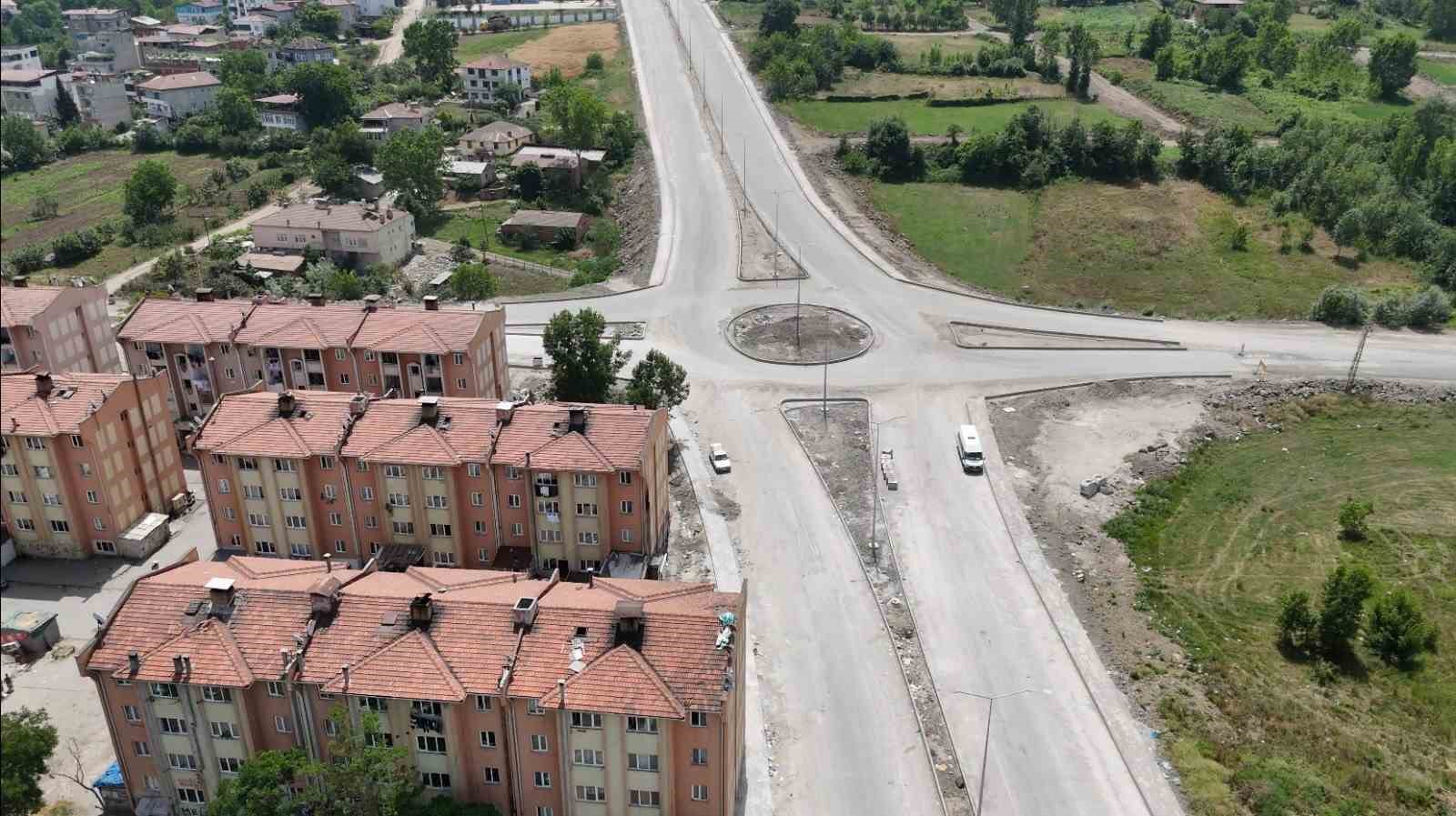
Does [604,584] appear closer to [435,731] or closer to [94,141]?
[435,731]

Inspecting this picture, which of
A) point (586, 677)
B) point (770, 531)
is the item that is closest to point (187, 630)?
point (586, 677)

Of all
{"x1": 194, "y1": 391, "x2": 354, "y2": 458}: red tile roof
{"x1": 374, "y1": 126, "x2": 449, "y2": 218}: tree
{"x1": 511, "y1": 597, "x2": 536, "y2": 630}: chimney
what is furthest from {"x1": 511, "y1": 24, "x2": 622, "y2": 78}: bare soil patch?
{"x1": 511, "y1": 597, "x2": 536, "y2": 630}: chimney

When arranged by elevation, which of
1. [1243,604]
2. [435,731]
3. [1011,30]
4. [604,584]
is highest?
[1011,30]

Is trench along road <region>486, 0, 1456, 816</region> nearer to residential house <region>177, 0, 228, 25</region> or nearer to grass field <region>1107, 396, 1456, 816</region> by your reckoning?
grass field <region>1107, 396, 1456, 816</region>

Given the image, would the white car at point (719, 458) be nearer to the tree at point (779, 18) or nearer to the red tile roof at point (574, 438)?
the red tile roof at point (574, 438)

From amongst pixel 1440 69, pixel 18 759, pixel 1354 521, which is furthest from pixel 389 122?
pixel 1440 69
